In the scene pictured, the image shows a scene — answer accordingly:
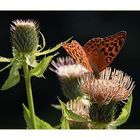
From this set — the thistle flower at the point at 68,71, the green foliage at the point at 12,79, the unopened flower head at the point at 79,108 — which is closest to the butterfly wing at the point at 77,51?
the unopened flower head at the point at 79,108

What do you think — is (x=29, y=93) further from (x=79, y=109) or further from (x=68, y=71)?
(x=68, y=71)

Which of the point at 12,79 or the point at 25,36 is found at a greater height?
the point at 25,36

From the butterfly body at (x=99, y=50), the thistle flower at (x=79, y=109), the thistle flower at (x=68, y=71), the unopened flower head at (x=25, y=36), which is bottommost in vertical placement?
the thistle flower at (x=79, y=109)

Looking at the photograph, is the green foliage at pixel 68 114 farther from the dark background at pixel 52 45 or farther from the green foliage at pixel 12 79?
the dark background at pixel 52 45

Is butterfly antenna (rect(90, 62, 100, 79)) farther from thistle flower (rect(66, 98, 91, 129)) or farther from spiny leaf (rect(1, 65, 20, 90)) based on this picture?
spiny leaf (rect(1, 65, 20, 90))

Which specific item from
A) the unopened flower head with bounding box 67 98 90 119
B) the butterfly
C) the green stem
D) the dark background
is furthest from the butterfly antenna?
the dark background

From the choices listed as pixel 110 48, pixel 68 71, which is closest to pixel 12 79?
pixel 110 48
